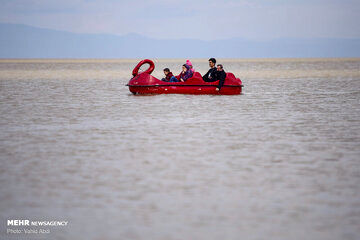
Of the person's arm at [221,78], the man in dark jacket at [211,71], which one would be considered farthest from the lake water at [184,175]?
the man in dark jacket at [211,71]

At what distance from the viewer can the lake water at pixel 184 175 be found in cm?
540

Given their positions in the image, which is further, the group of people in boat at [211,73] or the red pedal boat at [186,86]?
the red pedal boat at [186,86]

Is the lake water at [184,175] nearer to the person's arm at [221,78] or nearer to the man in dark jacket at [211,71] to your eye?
the person's arm at [221,78]

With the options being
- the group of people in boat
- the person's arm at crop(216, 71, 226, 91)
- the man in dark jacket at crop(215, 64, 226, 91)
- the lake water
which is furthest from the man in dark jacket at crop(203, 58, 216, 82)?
the lake water

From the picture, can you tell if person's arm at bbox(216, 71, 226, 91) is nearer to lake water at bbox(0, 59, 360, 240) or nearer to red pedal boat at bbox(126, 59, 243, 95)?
red pedal boat at bbox(126, 59, 243, 95)

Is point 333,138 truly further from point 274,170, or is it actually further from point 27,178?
point 27,178

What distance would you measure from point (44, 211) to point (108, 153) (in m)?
3.10

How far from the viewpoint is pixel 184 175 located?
7.30 meters

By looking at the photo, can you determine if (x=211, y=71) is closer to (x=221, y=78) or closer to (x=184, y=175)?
(x=221, y=78)

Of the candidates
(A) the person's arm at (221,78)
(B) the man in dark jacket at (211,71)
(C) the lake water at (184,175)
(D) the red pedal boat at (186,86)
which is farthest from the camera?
(D) the red pedal boat at (186,86)

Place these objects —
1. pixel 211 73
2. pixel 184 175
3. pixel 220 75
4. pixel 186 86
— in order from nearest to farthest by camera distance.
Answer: pixel 184 175 < pixel 220 75 < pixel 211 73 < pixel 186 86

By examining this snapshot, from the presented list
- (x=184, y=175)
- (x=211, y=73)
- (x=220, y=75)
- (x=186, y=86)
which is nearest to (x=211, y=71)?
(x=211, y=73)

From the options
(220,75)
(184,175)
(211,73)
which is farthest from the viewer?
(211,73)

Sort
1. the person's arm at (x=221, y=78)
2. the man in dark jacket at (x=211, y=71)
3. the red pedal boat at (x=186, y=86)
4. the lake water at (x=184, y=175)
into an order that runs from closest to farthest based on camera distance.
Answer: the lake water at (x=184, y=175) → the person's arm at (x=221, y=78) → the man in dark jacket at (x=211, y=71) → the red pedal boat at (x=186, y=86)
